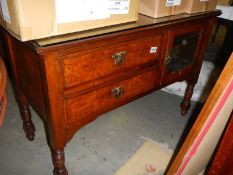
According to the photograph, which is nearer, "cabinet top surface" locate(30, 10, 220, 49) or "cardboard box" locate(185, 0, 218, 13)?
"cabinet top surface" locate(30, 10, 220, 49)

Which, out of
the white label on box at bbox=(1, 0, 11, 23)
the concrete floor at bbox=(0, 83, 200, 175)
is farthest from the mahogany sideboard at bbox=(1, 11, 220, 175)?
the concrete floor at bbox=(0, 83, 200, 175)

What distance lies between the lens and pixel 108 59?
98cm

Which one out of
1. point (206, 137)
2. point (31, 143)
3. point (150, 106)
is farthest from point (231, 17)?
point (31, 143)

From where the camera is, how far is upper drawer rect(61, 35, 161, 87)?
887 millimetres

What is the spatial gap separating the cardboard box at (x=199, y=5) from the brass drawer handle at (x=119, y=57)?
19.8 inches

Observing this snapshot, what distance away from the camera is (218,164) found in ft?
3.18

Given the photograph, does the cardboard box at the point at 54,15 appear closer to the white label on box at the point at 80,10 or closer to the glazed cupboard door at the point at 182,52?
the white label on box at the point at 80,10

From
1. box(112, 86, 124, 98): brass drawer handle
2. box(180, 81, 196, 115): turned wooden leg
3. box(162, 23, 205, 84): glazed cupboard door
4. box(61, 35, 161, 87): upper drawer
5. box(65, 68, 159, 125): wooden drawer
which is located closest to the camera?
box(61, 35, 161, 87): upper drawer

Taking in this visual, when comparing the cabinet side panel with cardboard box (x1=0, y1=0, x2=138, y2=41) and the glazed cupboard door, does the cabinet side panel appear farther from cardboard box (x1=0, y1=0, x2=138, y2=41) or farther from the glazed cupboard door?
the glazed cupboard door

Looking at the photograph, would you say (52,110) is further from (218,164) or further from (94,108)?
(218,164)

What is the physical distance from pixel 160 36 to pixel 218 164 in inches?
24.6

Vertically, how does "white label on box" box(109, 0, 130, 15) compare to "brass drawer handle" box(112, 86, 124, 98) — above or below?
above

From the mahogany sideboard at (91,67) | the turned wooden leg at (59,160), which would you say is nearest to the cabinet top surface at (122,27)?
the mahogany sideboard at (91,67)

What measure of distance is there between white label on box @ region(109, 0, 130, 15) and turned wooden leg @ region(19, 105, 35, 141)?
0.79 metres
